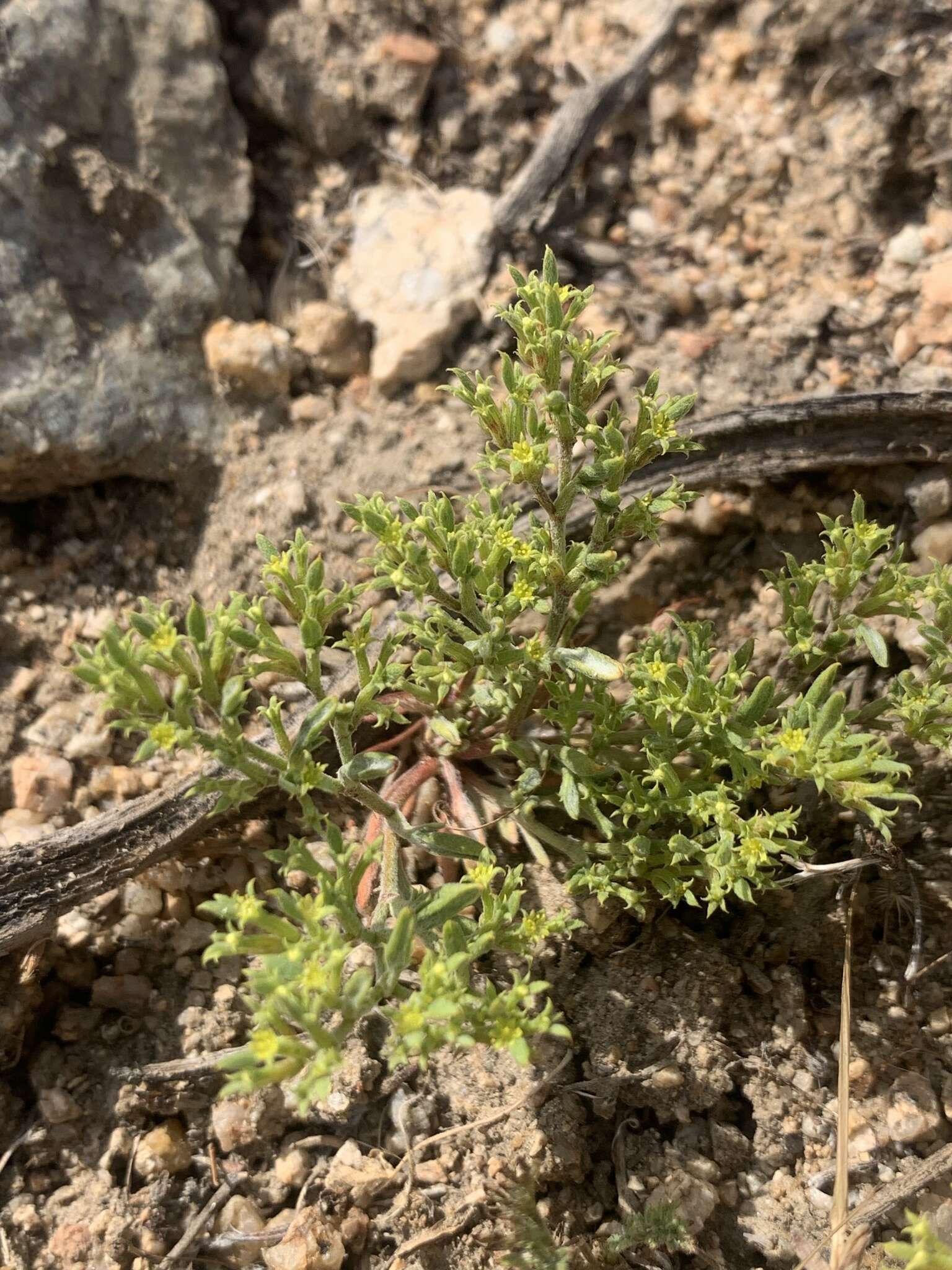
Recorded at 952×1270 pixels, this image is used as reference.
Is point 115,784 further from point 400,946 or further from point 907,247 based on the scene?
point 907,247

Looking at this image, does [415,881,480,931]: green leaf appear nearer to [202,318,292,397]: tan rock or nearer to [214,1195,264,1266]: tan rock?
[214,1195,264,1266]: tan rock

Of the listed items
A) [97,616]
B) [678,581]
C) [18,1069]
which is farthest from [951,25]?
[18,1069]

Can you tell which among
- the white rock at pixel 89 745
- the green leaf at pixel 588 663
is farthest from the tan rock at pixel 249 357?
the green leaf at pixel 588 663

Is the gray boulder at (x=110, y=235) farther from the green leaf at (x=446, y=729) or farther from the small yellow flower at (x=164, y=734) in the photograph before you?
the small yellow flower at (x=164, y=734)

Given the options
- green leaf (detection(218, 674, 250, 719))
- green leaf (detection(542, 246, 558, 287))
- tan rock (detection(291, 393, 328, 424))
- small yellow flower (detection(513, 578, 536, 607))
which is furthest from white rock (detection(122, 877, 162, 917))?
green leaf (detection(542, 246, 558, 287))

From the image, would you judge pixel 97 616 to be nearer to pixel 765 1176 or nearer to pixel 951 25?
pixel 765 1176

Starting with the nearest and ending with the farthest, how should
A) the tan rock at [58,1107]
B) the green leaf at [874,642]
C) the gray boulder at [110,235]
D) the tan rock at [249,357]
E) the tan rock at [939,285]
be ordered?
the green leaf at [874,642], the tan rock at [58,1107], the gray boulder at [110,235], the tan rock at [939,285], the tan rock at [249,357]

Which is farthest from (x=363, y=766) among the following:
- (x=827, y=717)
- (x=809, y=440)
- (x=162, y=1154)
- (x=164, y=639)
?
(x=809, y=440)
